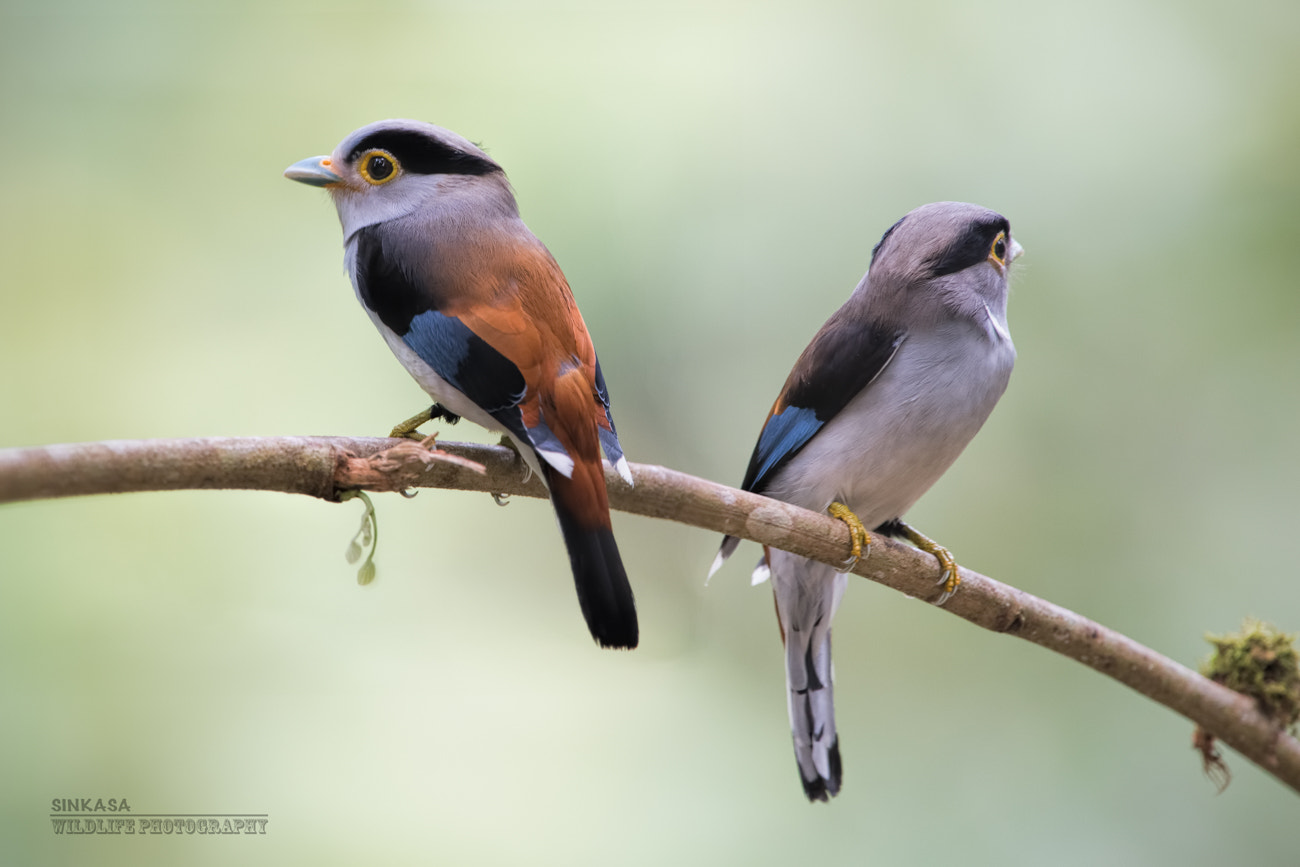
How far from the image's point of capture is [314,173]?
1.62 m

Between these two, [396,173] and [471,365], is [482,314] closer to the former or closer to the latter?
[471,365]

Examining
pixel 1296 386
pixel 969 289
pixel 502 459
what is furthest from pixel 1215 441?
pixel 502 459

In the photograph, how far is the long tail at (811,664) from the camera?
6.45 ft

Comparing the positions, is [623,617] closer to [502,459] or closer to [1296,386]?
[502,459]

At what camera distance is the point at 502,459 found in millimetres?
1557

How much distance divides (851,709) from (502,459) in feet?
5.06

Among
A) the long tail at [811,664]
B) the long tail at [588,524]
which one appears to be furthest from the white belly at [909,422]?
the long tail at [588,524]

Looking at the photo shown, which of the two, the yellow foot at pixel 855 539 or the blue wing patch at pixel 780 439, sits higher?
the blue wing patch at pixel 780 439

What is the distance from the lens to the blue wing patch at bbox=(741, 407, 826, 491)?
6.13 feet

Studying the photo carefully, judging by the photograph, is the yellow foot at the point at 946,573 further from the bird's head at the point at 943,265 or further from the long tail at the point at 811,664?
the bird's head at the point at 943,265

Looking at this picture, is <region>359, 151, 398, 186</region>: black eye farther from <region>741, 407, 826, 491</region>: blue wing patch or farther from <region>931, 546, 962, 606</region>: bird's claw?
<region>931, 546, 962, 606</region>: bird's claw

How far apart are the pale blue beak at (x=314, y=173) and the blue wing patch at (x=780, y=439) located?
0.85 metres

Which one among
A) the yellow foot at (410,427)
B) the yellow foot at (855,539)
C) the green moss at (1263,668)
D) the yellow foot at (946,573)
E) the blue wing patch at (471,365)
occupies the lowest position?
the green moss at (1263,668)

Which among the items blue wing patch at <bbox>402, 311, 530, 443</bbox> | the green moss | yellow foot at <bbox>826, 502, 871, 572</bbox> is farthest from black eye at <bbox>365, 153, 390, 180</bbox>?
the green moss
